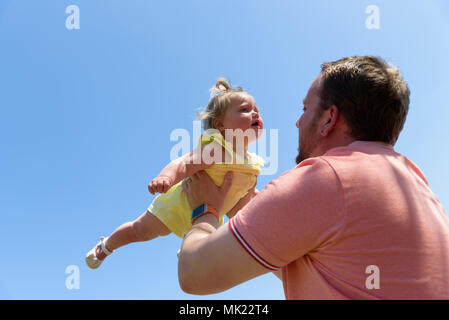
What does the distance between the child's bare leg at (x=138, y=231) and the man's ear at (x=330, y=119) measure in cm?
232

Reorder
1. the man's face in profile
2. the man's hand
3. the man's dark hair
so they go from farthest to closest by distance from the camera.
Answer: the man's hand, the man's face in profile, the man's dark hair

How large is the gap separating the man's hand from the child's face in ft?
3.08

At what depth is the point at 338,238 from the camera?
1356 millimetres

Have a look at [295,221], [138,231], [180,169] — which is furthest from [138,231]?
[295,221]

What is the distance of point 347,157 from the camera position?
1487 mm

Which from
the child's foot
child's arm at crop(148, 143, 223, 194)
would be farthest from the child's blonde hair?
the child's foot

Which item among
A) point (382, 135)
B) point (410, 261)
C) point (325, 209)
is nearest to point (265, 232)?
point (325, 209)

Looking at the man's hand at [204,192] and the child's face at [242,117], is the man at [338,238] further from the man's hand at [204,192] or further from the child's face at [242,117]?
the child's face at [242,117]

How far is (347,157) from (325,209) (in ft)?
0.91

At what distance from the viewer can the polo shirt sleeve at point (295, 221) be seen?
1.35 meters

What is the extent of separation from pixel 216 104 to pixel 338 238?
112 inches

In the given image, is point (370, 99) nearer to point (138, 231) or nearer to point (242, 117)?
point (242, 117)

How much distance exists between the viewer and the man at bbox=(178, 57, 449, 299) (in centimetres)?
134

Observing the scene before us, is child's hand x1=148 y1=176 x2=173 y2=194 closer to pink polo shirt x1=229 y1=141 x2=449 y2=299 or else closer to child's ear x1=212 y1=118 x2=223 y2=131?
child's ear x1=212 y1=118 x2=223 y2=131
